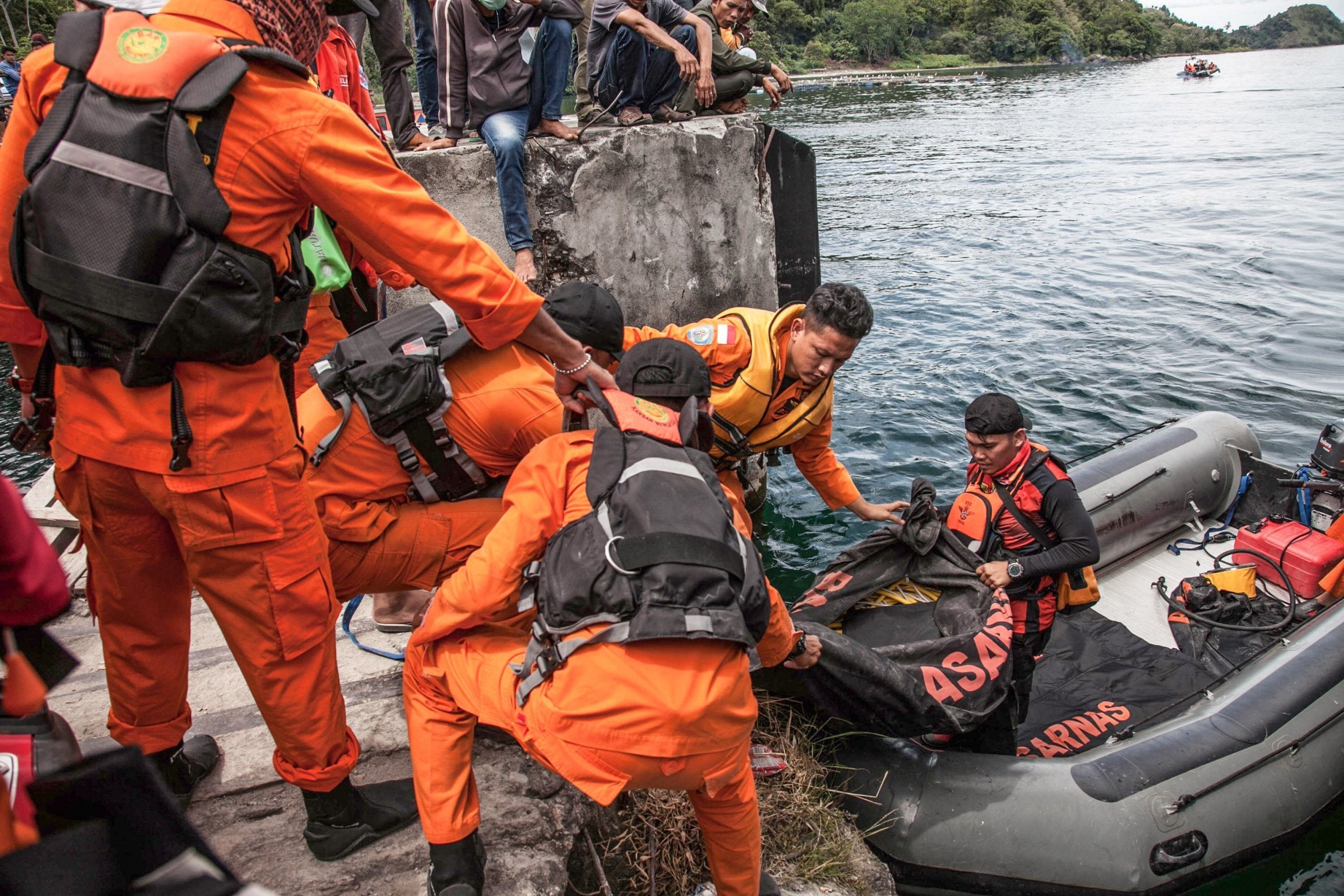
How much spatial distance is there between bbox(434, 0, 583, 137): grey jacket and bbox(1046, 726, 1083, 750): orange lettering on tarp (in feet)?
14.0

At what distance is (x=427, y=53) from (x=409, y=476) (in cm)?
430

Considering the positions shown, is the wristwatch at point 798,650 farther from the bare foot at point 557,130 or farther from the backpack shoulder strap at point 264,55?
the bare foot at point 557,130

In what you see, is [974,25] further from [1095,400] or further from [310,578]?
[310,578]

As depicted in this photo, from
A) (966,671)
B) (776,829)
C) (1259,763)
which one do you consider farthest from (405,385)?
(1259,763)

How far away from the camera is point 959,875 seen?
11.6 feet

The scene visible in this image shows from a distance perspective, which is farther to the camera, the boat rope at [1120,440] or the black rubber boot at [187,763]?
the boat rope at [1120,440]

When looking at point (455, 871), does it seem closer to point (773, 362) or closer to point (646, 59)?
point (773, 362)

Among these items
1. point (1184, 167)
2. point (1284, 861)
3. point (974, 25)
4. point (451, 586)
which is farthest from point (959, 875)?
point (974, 25)

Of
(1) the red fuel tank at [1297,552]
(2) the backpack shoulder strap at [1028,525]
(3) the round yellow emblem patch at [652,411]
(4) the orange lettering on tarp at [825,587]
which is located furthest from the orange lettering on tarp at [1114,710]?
(3) the round yellow emblem patch at [652,411]

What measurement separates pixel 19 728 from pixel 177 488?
35.0 inches

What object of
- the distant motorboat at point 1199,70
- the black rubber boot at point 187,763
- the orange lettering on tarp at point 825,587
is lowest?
the orange lettering on tarp at point 825,587

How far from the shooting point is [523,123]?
480 cm

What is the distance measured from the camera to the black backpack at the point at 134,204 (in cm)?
191

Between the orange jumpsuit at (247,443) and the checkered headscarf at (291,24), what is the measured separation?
0.15 ft
